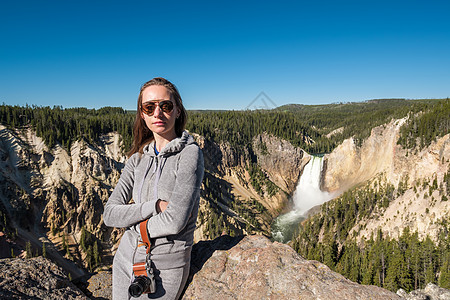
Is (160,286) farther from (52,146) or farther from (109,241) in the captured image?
(52,146)

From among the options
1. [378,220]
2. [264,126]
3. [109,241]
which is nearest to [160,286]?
[378,220]

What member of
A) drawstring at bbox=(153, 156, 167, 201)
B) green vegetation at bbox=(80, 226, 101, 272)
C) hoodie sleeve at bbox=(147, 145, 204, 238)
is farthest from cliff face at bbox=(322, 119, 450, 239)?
green vegetation at bbox=(80, 226, 101, 272)

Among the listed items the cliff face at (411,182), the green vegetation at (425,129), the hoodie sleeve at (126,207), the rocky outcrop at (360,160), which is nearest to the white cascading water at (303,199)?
the rocky outcrop at (360,160)

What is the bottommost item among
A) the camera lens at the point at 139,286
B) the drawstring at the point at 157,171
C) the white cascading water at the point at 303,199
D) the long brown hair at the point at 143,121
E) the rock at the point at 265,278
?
the white cascading water at the point at 303,199

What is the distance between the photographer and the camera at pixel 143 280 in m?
2.64

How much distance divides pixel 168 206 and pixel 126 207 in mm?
660

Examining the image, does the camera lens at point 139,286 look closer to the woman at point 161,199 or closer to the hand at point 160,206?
the woman at point 161,199

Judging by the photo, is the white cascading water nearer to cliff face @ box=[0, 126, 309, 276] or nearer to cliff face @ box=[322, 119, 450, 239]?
cliff face @ box=[0, 126, 309, 276]

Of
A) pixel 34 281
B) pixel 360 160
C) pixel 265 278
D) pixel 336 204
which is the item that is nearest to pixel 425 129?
pixel 336 204

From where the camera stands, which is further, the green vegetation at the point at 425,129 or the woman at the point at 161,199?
the green vegetation at the point at 425,129

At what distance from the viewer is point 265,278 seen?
3.44 metres

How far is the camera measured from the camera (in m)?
2.64

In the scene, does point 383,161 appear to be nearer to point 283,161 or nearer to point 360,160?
point 360,160

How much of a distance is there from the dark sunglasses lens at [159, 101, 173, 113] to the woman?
13 mm
